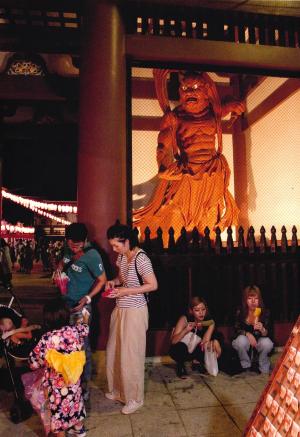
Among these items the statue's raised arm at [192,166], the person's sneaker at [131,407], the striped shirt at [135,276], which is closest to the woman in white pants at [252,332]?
the person's sneaker at [131,407]

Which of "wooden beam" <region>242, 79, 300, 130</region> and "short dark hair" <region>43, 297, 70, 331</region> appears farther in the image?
"wooden beam" <region>242, 79, 300, 130</region>

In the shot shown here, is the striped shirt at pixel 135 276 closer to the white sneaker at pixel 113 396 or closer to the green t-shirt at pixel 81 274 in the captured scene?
the green t-shirt at pixel 81 274

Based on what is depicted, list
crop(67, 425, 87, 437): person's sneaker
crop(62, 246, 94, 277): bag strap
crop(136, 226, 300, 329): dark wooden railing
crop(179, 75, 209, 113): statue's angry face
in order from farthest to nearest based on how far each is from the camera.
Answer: crop(179, 75, 209, 113): statue's angry face, crop(136, 226, 300, 329): dark wooden railing, crop(62, 246, 94, 277): bag strap, crop(67, 425, 87, 437): person's sneaker

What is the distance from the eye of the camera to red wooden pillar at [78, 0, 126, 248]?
4926 millimetres

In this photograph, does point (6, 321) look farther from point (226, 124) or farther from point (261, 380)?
point (226, 124)

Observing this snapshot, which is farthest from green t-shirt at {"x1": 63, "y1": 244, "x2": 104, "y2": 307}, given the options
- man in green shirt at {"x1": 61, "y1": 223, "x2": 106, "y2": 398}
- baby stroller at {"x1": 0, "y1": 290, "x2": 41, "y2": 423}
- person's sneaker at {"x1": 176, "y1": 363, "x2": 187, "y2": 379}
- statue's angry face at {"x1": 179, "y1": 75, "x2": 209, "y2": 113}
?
statue's angry face at {"x1": 179, "y1": 75, "x2": 209, "y2": 113}

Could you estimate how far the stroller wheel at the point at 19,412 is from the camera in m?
3.11

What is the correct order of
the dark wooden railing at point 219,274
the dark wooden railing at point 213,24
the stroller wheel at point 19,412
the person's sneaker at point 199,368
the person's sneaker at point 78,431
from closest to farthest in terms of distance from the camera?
the person's sneaker at point 78,431 → the stroller wheel at point 19,412 → the person's sneaker at point 199,368 → the dark wooden railing at point 219,274 → the dark wooden railing at point 213,24

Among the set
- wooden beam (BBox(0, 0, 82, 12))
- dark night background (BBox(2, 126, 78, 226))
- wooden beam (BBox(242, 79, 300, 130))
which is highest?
wooden beam (BBox(0, 0, 82, 12))

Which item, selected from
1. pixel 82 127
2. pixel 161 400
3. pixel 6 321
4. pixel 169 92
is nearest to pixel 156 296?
pixel 161 400

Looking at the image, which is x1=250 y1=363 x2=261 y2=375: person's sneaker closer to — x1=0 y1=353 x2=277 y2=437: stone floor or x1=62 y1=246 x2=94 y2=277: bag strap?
x1=0 y1=353 x2=277 y2=437: stone floor

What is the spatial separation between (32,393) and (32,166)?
562 inches

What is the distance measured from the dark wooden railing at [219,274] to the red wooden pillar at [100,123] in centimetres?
77

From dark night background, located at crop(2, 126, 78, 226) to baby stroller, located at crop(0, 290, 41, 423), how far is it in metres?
6.92
